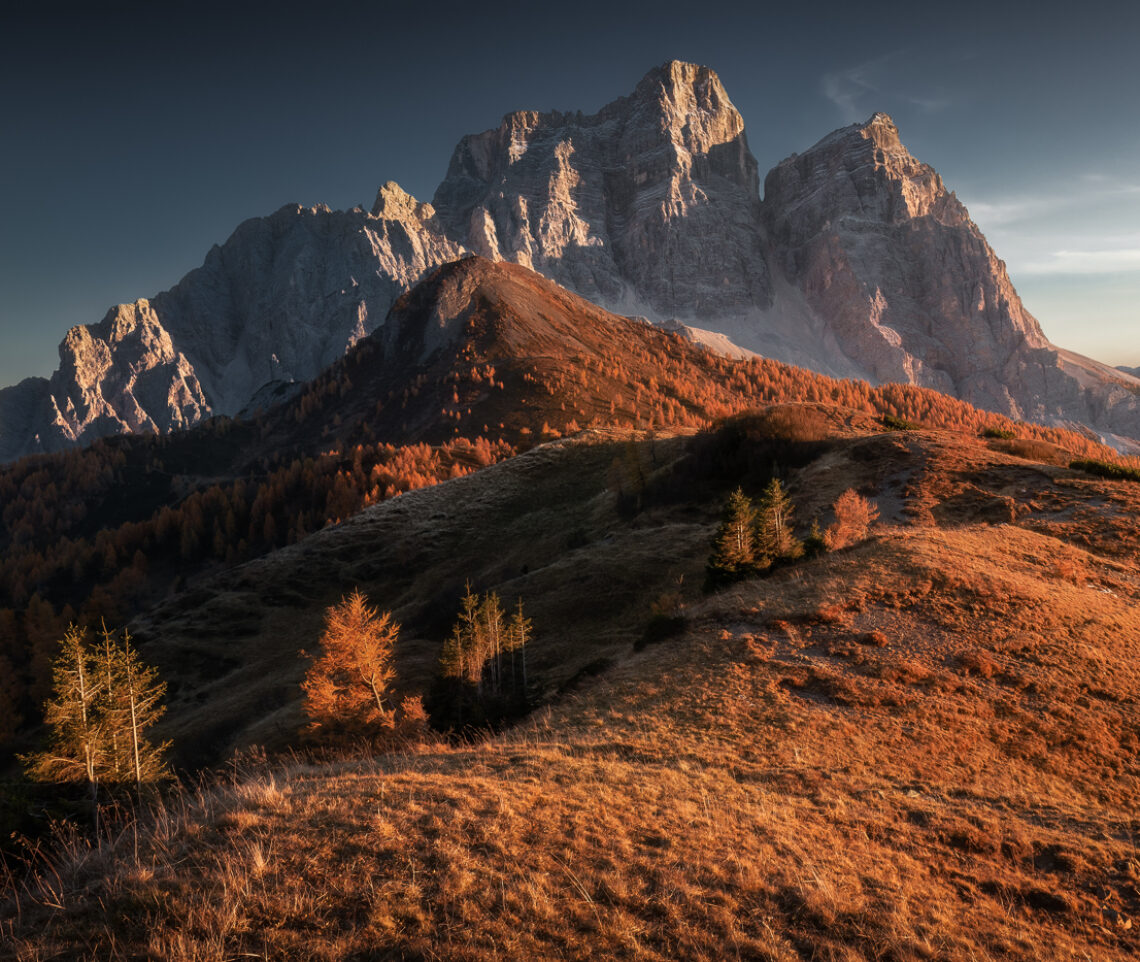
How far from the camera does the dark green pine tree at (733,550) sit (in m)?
36.2

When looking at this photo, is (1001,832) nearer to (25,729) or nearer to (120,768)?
(120,768)

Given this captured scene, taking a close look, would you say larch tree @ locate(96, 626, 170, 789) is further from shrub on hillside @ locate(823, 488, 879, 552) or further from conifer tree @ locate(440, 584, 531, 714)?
shrub on hillside @ locate(823, 488, 879, 552)

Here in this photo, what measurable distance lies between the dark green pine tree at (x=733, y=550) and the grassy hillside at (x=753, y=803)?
1894 millimetres

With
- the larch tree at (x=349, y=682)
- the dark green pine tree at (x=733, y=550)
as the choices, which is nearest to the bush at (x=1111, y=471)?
the dark green pine tree at (x=733, y=550)

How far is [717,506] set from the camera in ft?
230

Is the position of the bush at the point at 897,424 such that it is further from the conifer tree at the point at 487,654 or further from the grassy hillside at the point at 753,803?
the conifer tree at the point at 487,654

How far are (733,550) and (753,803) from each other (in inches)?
953

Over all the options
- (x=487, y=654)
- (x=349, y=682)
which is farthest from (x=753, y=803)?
(x=487, y=654)

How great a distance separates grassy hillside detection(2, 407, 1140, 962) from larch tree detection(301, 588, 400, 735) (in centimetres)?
794

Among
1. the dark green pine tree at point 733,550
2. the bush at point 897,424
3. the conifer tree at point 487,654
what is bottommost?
the conifer tree at point 487,654

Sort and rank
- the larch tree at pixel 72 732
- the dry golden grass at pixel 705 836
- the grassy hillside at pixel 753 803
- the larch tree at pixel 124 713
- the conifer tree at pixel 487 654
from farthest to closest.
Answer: the conifer tree at pixel 487 654 → the larch tree at pixel 124 713 → the larch tree at pixel 72 732 → the grassy hillside at pixel 753 803 → the dry golden grass at pixel 705 836

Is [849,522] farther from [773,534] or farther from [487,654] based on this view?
[487,654]

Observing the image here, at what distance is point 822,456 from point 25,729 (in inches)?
4343

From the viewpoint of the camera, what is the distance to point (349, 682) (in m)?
34.0
